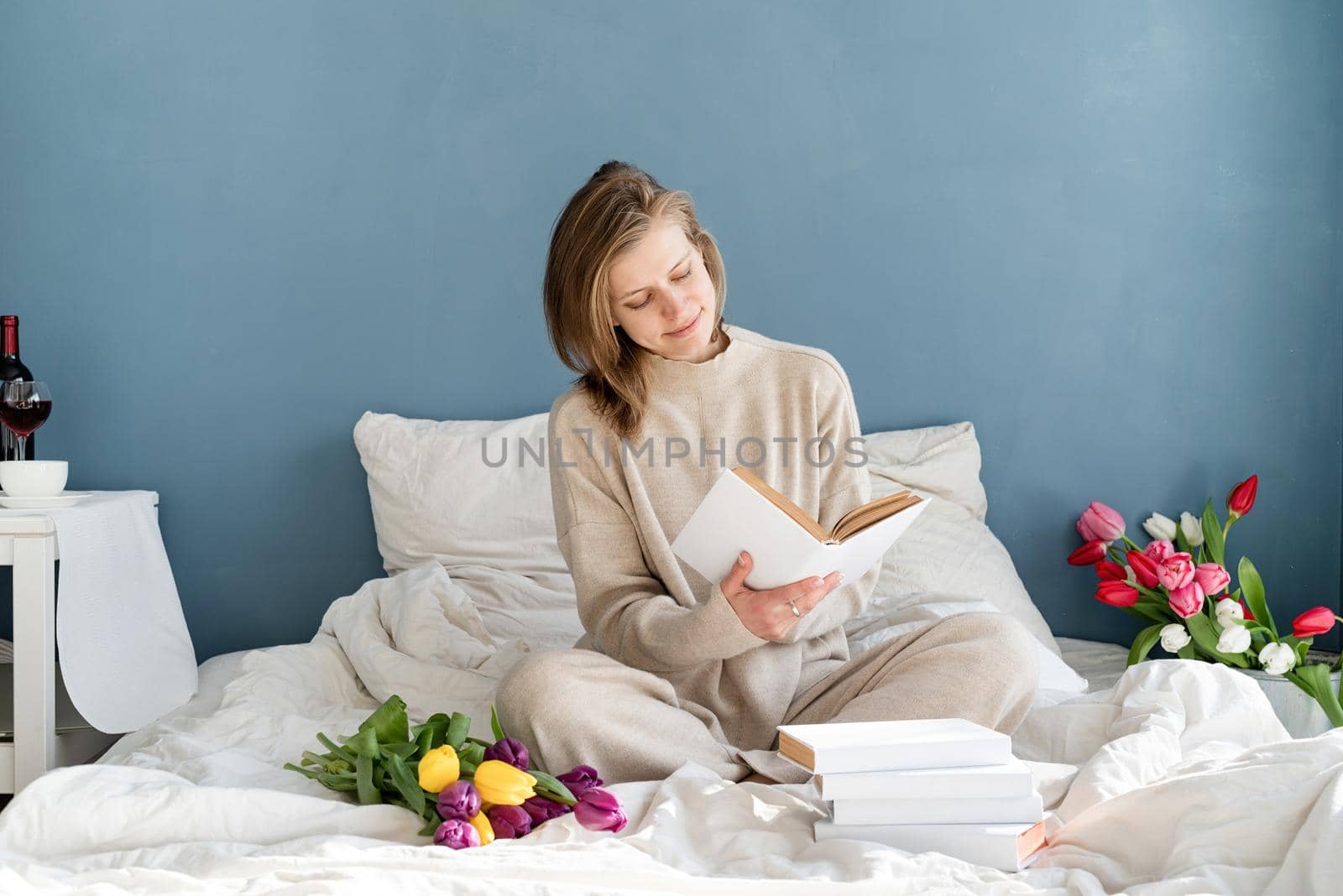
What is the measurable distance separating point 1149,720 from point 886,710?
310 mm

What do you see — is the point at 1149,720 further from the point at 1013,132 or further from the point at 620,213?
the point at 1013,132

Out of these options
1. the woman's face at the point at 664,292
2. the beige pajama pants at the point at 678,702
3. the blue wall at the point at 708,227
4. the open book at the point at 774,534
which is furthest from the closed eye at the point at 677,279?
the blue wall at the point at 708,227

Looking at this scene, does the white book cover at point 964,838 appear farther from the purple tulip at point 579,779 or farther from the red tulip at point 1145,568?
the red tulip at point 1145,568

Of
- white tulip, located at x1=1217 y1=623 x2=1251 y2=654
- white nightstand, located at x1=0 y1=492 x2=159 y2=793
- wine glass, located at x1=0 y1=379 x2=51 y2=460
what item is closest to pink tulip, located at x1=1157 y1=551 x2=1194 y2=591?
white tulip, located at x1=1217 y1=623 x2=1251 y2=654

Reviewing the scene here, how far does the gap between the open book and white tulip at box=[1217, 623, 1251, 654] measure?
925mm

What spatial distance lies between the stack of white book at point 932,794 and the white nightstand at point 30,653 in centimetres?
134

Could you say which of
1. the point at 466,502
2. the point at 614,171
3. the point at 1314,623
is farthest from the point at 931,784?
the point at 466,502

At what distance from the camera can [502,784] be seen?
1.20 m

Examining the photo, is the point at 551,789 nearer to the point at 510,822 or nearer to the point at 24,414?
the point at 510,822

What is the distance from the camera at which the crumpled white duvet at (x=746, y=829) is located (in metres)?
1.00

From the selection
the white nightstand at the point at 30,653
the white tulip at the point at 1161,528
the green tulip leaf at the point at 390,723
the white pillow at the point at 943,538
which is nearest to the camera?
the green tulip leaf at the point at 390,723

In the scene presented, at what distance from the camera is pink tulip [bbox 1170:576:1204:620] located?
6.82 feet

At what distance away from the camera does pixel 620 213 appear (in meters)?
1.56

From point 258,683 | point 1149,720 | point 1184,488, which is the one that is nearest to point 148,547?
point 258,683
